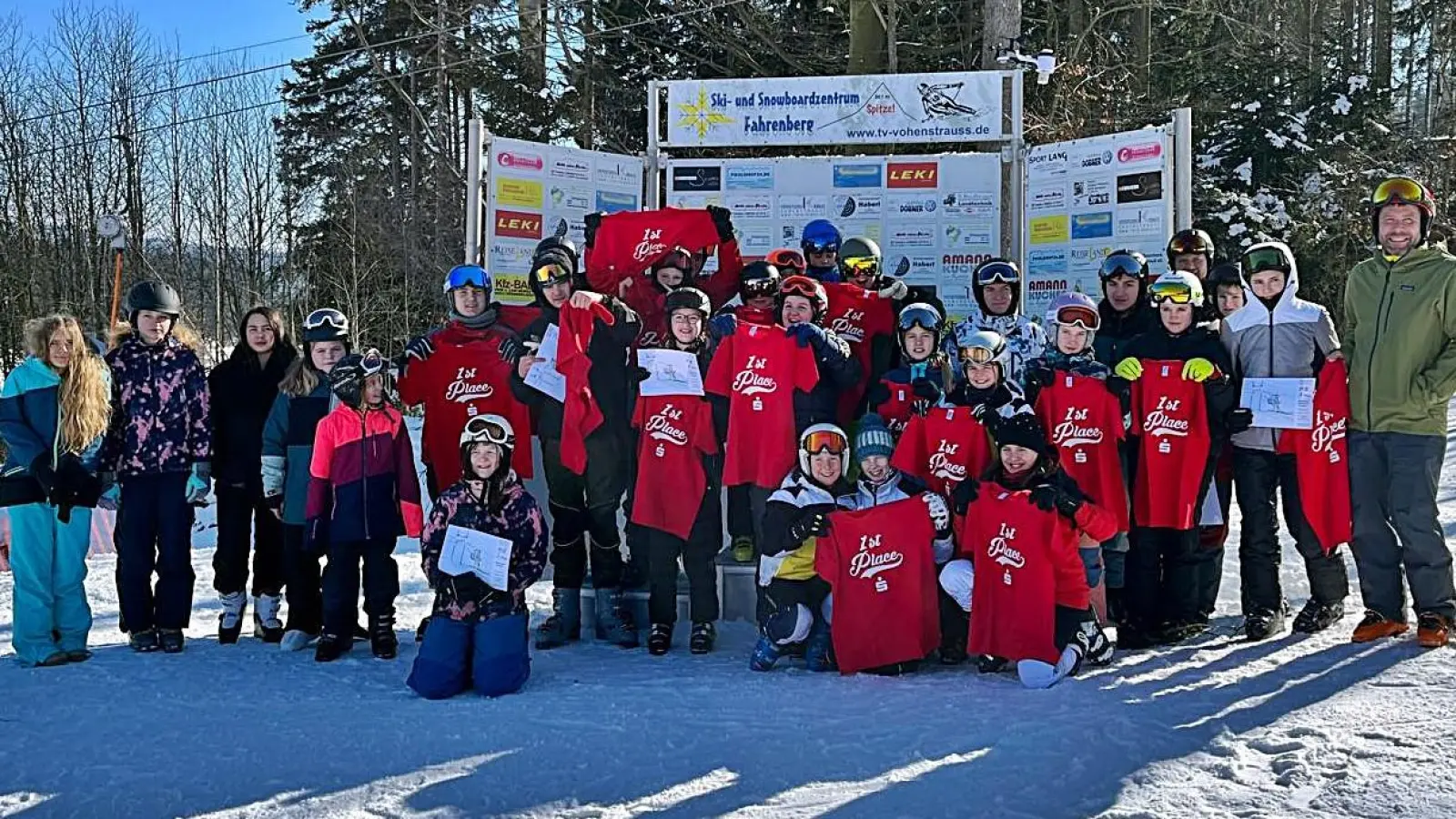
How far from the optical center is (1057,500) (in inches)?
195

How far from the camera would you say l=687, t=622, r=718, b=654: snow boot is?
5.77 m

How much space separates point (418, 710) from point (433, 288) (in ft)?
69.1

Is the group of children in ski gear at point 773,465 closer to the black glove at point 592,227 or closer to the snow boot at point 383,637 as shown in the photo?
the snow boot at point 383,637

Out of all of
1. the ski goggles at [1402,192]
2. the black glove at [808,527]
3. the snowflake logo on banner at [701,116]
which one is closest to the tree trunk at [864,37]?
the snowflake logo on banner at [701,116]

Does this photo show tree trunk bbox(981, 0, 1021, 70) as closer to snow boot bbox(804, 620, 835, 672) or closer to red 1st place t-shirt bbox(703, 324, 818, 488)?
red 1st place t-shirt bbox(703, 324, 818, 488)

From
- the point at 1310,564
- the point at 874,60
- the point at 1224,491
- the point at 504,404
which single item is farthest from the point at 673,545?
the point at 874,60

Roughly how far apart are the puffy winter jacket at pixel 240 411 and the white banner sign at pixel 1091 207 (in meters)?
5.43

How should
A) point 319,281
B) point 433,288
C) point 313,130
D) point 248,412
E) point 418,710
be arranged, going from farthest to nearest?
point 313,130 < point 319,281 < point 433,288 < point 248,412 < point 418,710

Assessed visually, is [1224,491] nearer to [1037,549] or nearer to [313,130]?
[1037,549]

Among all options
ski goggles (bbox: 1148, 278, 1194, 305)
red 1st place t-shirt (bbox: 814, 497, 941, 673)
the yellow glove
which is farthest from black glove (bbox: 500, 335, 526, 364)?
the yellow glove

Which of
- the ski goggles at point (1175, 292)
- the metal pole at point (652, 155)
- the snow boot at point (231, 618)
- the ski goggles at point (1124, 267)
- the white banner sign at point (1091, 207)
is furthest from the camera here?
the metal pole at point (652, 155)

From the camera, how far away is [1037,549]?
5.00 m

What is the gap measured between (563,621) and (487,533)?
3.84ft

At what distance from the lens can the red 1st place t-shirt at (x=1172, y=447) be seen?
546 cm
